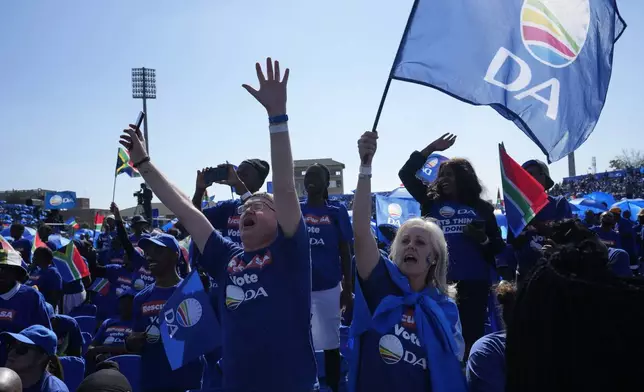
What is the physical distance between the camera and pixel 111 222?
47.2ft

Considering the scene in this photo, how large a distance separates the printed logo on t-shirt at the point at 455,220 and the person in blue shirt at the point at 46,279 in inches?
199

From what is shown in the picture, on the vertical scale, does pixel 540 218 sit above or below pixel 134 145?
below

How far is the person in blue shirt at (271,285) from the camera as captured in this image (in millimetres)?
2475

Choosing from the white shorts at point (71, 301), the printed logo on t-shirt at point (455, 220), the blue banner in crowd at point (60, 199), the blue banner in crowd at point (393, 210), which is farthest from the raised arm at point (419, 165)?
the blue banner in crowd at point (60, 199)

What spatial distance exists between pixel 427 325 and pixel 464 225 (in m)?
1.72

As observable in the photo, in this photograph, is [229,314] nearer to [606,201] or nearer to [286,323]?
[286,323]

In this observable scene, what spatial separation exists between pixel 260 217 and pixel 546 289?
1796 millimetres

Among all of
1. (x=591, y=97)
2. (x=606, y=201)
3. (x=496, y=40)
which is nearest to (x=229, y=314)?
(x=496, y=40)

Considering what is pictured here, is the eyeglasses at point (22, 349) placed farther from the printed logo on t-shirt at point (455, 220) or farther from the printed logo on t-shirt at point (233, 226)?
the printed logo on t-shirt at point (455, 220)

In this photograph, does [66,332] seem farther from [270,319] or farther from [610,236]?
[610,236]

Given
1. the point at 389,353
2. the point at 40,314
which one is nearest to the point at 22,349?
the point at 40,314

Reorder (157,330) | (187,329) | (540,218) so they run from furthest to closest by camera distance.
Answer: (540,218)
(157,330)
(187,329)

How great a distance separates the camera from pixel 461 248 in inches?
170

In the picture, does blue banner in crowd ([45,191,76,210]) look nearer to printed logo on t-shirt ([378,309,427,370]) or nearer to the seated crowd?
the seated crowd
